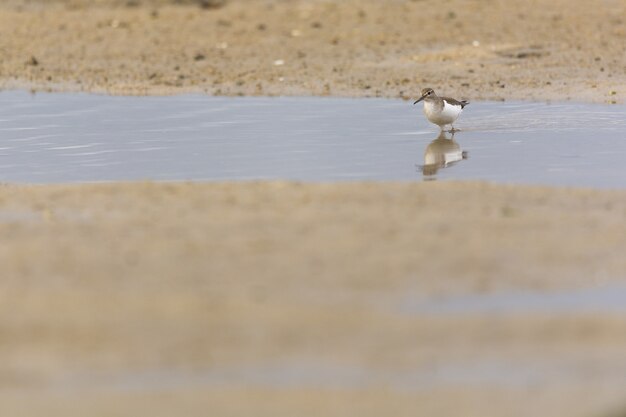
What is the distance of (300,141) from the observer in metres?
13.3

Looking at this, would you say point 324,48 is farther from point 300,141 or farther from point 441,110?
point 300,141

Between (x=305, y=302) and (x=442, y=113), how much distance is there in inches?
247

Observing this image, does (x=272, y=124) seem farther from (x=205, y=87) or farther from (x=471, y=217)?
(x=471, y=217)

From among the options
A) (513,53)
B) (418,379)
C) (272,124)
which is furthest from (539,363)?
(513,53)

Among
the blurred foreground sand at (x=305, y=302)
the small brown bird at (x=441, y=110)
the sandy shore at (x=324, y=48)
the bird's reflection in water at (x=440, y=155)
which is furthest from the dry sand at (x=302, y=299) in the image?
the sandy shore at (x=324, y=48)

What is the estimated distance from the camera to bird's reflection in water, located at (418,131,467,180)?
11938 mm

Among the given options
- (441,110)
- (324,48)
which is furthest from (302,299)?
(324,48)

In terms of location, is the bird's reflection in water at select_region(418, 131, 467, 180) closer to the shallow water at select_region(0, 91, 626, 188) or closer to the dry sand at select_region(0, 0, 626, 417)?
the shallow water at select_region(0, 91, 626, 188)

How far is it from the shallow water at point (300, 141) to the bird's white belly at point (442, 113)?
19 centimetres

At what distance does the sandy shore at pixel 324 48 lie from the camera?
17.3 m

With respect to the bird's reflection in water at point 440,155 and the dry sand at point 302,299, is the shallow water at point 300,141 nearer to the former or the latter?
the bird's reflection in water at point 440,155

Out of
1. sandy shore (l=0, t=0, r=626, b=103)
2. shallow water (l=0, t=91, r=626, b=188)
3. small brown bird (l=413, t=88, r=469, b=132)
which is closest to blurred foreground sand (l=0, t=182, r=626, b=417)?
shallow water (l=0, t=91, r=626, b=188)

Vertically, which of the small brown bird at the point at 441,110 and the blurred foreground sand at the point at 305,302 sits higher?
the small brown bird at the point at 441,110

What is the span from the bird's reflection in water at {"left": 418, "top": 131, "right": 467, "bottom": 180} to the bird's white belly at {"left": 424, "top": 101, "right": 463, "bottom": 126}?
0.18 m
